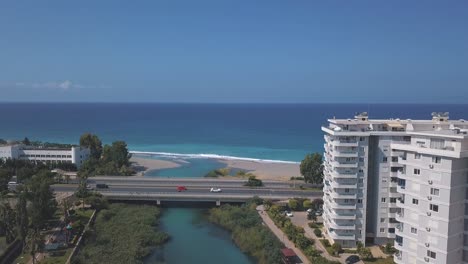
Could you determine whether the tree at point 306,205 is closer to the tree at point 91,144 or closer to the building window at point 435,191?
the building window at point 435,191

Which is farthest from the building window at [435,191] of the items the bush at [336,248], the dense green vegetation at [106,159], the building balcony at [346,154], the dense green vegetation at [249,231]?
the dense green vegetation at [106,159]

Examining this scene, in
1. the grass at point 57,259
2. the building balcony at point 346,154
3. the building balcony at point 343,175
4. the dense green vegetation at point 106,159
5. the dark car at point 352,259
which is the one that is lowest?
the dark car at point 352,259

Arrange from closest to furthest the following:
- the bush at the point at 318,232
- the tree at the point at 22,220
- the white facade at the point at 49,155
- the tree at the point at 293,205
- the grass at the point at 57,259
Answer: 1. the grass at the point at 57,259
2. the tree at the point at 22,220
3. the bush at the point at 318,232
4. the tree at the point at 293,205
5. the white facade at the point at 49,155

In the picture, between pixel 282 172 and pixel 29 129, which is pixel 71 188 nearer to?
pixel 282 172

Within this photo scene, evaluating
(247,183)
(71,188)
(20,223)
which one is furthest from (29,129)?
(20,223)

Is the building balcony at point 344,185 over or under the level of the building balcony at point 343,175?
under

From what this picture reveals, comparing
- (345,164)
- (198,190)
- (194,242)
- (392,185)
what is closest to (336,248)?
(345,164)

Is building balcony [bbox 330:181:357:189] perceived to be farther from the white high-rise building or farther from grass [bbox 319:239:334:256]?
grass [bbox 319:239:334:256]

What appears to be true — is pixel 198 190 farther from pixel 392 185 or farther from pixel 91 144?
pixel 91 144
